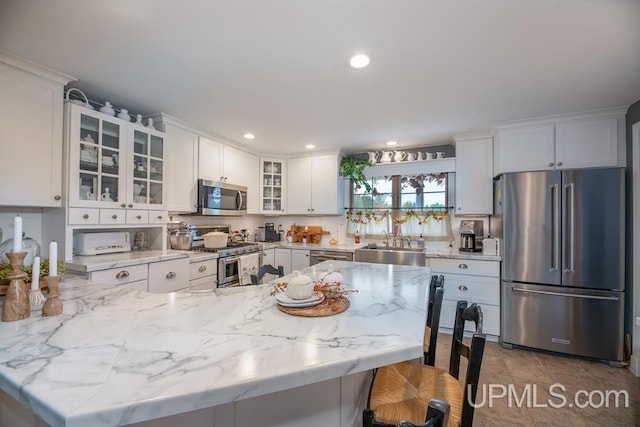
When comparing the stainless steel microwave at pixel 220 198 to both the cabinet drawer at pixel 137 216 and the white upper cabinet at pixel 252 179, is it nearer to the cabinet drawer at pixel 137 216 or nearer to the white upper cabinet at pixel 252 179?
the white upper cabinet at pixel 252 179

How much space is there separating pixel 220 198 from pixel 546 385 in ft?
12.0

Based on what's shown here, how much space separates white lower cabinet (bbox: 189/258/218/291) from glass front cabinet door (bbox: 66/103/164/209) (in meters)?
0.71

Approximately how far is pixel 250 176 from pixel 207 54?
7.77 feet

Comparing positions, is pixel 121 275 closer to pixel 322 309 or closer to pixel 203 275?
pixel 203 275

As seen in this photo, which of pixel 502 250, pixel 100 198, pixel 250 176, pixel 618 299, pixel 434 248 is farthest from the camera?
pixel 250 176

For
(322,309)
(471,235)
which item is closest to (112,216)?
(322,309)

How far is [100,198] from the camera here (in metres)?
2.29

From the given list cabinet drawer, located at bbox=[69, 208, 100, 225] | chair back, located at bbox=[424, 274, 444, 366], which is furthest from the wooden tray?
cabinet drawer, located at bbox=[69, 208, 100, 225]

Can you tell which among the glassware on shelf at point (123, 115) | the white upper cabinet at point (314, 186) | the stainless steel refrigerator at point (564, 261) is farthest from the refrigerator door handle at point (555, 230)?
the glassware on shelf at point (123, 115)

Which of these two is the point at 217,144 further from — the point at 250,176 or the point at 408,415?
the point at 408,415

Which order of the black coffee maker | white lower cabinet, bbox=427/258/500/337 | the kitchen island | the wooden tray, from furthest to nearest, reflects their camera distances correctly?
the black coffee maker → white lower cabinet, bbox=427/258/500/337 → the wooden tray → the kitchen island

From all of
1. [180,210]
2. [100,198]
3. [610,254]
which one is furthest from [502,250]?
[100,198]

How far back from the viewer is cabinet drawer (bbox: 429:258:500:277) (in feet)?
9.76

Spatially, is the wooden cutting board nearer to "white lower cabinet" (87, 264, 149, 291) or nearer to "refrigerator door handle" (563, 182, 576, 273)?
"white lower cabinet" (87, 264, 149, 291)
